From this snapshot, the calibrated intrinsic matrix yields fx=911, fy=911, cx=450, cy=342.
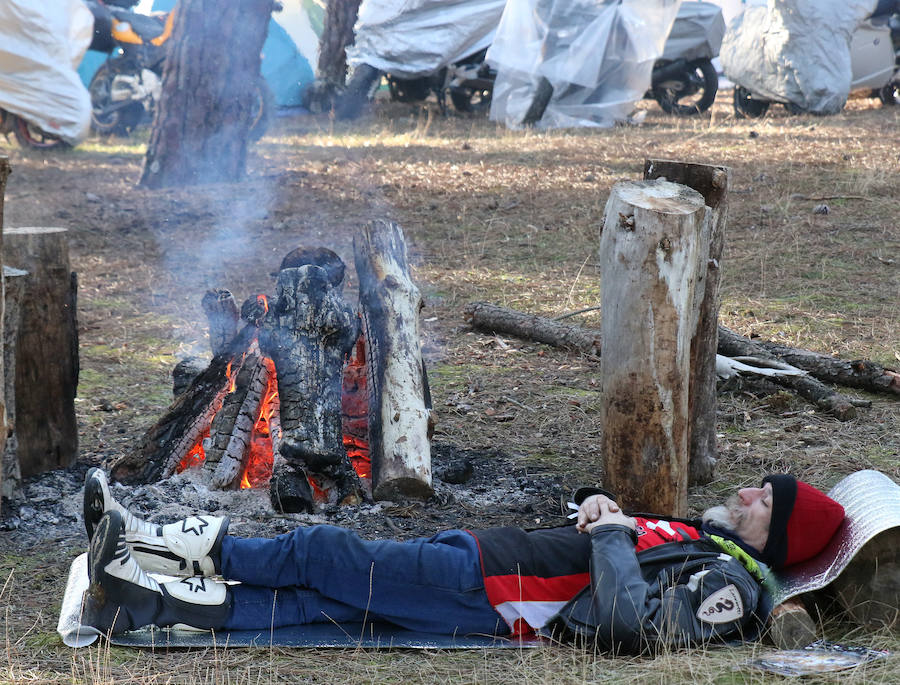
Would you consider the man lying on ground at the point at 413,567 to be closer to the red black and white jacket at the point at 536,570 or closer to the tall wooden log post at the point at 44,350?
the red black and white jacket at the point at 536,570

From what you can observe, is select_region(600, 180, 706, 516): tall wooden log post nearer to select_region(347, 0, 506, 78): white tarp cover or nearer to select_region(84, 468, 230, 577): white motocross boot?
select_region(84, 468, 230, 577): white motocross boot

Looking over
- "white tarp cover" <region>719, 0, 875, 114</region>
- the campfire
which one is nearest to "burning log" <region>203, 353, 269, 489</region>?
the campfire

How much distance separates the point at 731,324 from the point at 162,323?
173 inches

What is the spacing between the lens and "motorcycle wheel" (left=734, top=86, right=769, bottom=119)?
1653cm

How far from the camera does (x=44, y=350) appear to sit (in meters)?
4.35

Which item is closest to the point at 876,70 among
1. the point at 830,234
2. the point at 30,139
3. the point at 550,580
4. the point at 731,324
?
the point at 830,234

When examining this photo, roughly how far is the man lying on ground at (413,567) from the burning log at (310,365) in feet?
2.56

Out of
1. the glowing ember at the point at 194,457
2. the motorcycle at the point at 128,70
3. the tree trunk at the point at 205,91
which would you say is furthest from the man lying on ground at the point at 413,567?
the motorcycle at the point at 128,70

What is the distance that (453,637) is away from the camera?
10.2 ft

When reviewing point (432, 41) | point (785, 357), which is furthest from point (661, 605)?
point (432, 41)

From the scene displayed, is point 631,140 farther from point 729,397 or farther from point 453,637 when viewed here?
point 453,637

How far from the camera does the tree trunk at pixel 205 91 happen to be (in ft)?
34.3

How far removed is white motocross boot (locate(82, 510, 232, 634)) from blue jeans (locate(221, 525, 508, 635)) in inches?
3.3

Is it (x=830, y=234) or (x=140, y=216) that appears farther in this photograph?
(x=140, y=216)
